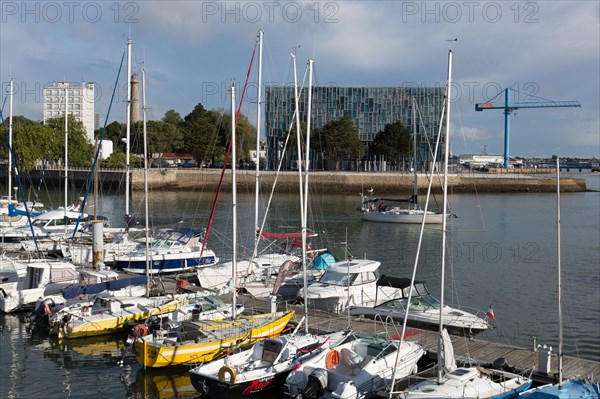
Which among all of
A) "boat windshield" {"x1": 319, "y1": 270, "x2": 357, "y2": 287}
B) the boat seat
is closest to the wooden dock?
the boat seat

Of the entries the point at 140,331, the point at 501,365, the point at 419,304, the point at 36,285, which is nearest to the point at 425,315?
the point at 419,304

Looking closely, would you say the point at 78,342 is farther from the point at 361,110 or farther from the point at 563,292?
the point at 361,110

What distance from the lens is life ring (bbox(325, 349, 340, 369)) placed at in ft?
54.0

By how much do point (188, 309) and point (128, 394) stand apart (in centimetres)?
442

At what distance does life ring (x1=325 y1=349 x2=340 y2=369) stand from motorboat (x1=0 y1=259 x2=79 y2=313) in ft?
42.1

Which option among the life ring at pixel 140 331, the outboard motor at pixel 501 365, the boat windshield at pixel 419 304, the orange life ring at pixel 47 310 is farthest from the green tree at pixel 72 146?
the outboard motor at pixel 501 365

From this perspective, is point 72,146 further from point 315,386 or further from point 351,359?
point 315,386

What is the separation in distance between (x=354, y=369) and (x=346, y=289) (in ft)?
26.9

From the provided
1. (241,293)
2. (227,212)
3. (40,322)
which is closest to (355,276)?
(241,293)

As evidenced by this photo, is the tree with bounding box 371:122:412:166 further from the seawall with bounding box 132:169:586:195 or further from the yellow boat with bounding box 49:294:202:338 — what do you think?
the yellow boat with bounding box 49:294:202:338

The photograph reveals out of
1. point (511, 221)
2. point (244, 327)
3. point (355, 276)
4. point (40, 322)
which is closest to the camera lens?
point (244, 327)

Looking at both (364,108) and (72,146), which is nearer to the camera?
(72,146)

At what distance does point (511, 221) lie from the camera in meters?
66.1

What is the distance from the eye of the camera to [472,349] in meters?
18.6
